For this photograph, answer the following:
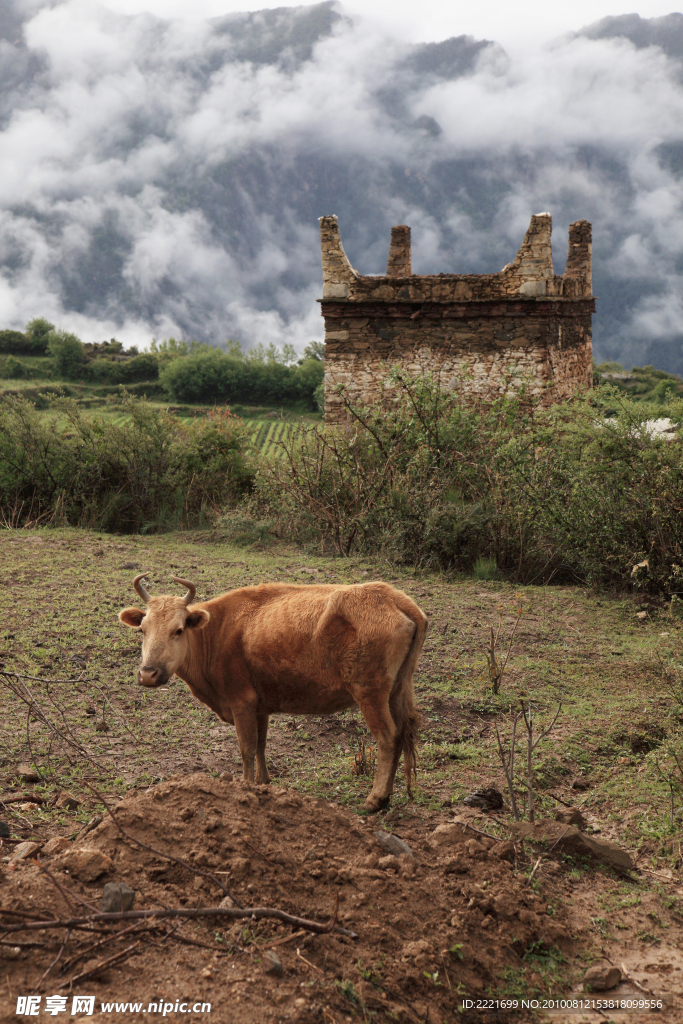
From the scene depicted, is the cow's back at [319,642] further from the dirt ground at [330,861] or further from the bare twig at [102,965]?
the bare twig at [102,965]

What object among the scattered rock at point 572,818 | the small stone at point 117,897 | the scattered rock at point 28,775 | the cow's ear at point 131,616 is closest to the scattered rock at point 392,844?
the scattered rock at point 572,818

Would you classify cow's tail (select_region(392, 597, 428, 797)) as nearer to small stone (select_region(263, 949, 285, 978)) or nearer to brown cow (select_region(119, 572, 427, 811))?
brown cow (select_region(119, 572, 427, 811))

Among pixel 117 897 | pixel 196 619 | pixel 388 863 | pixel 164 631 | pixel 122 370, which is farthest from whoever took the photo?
pixel 122 370

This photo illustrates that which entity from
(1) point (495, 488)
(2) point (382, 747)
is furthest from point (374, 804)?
(1) point (495, 488)

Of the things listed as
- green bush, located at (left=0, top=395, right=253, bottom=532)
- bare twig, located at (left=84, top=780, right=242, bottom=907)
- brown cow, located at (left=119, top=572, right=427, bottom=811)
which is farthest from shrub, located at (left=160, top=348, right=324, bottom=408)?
bare twig, located at (left=84, top=780, right=242, bottom=907)

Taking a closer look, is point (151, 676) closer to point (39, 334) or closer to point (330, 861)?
point (330, 861)

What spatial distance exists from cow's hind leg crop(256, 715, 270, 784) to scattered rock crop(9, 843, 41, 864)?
1.40 m

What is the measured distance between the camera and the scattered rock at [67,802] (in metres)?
4.05

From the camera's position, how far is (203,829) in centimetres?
333

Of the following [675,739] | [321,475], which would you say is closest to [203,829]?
[675,739]

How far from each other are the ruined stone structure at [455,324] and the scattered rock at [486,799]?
9586 millimetres

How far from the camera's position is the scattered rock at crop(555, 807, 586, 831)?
14.0 ft

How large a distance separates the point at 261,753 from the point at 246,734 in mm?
199

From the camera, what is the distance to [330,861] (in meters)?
3.36
